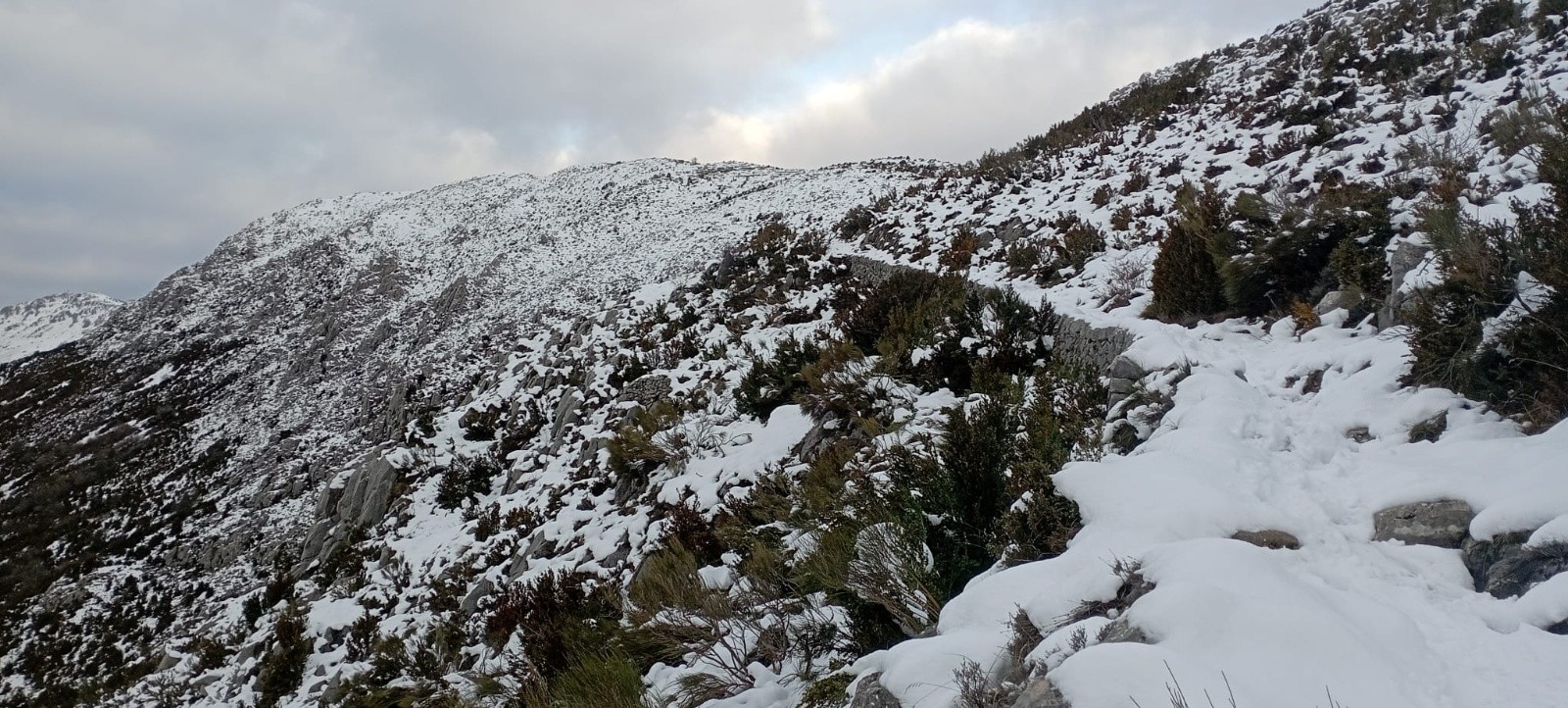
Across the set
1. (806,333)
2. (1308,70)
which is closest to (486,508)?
(806,333)

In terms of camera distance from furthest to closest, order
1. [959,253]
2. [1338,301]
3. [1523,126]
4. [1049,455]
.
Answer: [959,253], [1523,126], [1338,301], [1049,455]

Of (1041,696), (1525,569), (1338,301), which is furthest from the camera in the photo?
(1338,301)

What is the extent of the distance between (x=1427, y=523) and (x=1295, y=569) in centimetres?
56

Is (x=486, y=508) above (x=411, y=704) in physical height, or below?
above

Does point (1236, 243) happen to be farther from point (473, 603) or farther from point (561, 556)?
point (473, 603)

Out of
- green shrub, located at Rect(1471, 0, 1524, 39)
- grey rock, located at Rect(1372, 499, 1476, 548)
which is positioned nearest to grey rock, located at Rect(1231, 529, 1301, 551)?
grey rock, located at Rect(1372, 499, 1476, 548)

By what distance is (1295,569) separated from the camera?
7.67 ft

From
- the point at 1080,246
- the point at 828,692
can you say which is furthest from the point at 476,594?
the point at 1080,246

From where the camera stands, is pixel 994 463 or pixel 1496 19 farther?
pixel 1496 19

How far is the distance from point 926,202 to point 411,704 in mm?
13674

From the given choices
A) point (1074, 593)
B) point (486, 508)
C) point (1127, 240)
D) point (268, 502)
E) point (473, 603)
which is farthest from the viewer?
point (268, 502)

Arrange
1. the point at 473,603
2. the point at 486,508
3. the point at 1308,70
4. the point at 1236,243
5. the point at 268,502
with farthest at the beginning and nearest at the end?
the point at 268,502
the point at 1308,70
the point at 486,508
the point at 473,603
the point at 1236,243

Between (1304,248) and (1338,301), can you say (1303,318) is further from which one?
(1304,248)

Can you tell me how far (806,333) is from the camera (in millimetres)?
9281
